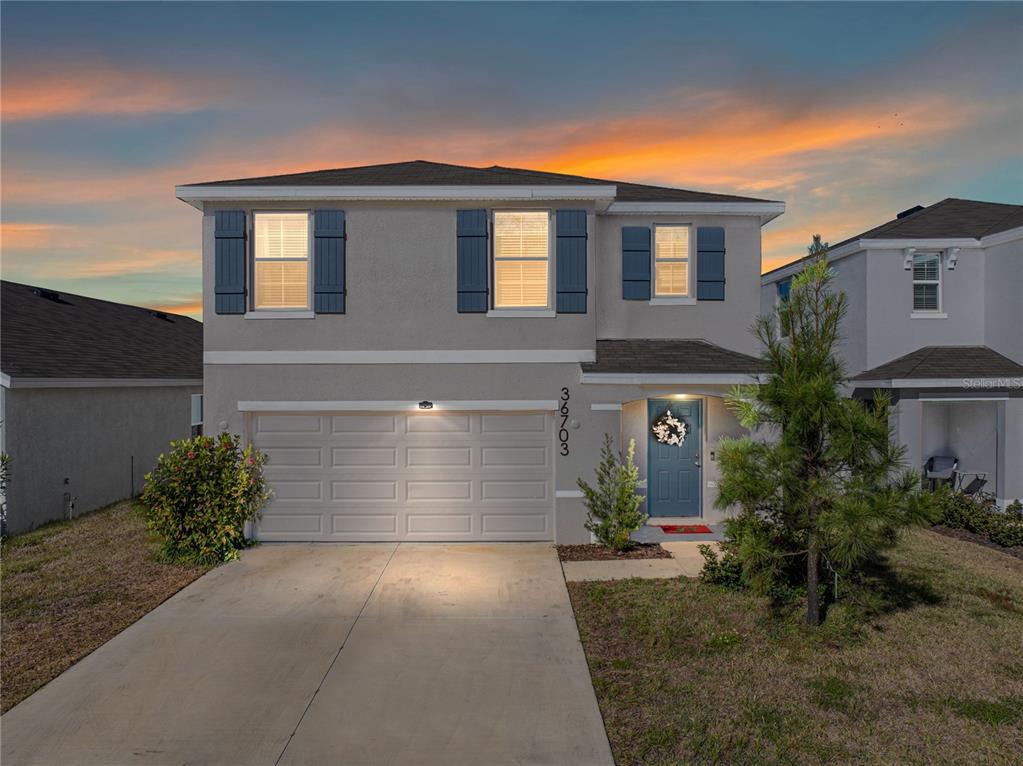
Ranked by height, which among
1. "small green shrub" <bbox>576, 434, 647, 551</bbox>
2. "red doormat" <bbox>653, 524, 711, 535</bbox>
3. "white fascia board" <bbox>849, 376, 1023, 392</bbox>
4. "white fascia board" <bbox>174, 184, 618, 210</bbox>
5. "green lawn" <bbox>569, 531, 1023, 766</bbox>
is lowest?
"green lawn" <bbox>569, 531, 1023, 766</bbox>

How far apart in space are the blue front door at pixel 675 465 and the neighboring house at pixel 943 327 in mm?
5051

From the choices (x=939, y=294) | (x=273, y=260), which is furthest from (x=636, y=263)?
(x=939, y=294)

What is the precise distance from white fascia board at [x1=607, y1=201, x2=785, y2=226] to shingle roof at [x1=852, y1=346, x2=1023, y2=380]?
4833 millimetres

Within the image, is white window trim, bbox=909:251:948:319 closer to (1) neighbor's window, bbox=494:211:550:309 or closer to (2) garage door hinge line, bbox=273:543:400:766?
(1) neighbor's window, bbox=494:211:550:309

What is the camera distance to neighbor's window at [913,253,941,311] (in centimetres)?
1362

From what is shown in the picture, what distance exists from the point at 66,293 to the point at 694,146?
64.1ft

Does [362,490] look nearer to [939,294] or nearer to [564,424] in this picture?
[564,424]

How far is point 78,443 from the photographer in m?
12.5

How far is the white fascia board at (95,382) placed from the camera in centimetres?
1093

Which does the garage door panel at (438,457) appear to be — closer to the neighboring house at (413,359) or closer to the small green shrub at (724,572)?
the neighboring house at (413,359)

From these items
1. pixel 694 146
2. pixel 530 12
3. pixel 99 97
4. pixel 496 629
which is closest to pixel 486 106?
pixel 530 12

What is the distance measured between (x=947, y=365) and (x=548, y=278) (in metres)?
9.33

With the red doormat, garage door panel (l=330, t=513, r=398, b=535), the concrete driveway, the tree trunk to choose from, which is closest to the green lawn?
the tree trunk

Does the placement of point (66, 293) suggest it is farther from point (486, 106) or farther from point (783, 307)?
point (783, 307)
